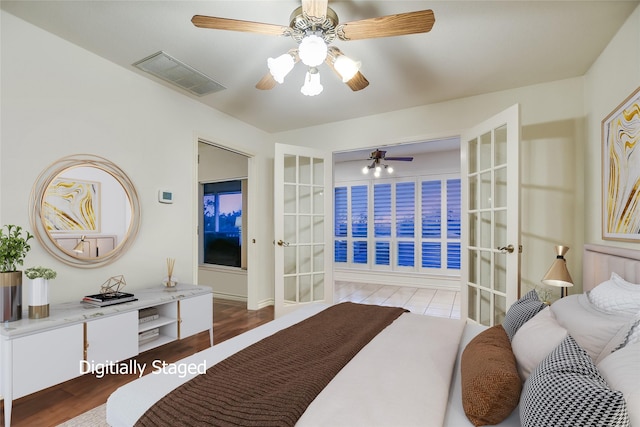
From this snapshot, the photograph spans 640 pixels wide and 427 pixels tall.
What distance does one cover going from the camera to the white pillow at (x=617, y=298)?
129 centimetres

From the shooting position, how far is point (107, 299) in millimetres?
2158

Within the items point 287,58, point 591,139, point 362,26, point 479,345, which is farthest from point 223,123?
point 591,139

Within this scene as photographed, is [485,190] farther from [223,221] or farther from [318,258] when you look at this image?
[223,221]

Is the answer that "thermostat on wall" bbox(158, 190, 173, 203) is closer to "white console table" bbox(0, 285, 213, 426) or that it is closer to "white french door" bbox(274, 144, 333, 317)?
"white console table" bbox(0, 285, 213, 426)

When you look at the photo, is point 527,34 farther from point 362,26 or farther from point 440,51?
point 362,26

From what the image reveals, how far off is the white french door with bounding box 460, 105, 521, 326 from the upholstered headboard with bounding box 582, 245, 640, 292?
0.43m

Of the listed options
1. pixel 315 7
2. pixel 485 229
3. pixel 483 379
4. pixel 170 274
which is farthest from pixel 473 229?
pixel 170 274

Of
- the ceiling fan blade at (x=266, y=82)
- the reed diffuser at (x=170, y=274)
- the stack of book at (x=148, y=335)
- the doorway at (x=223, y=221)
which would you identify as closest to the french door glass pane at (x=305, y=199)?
the doorway at (x=223, y=221)

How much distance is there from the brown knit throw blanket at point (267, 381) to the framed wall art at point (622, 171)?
65.1 inches

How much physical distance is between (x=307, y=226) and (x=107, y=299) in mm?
2337

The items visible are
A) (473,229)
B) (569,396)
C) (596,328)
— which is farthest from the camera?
(473,229)

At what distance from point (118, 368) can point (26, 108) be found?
2.02m

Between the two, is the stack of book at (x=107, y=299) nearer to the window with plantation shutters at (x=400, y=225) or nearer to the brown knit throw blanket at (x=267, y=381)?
the brown knit throw blanket at (x=267, y=381)

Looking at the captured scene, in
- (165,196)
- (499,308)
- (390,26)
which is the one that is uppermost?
(390,26)
